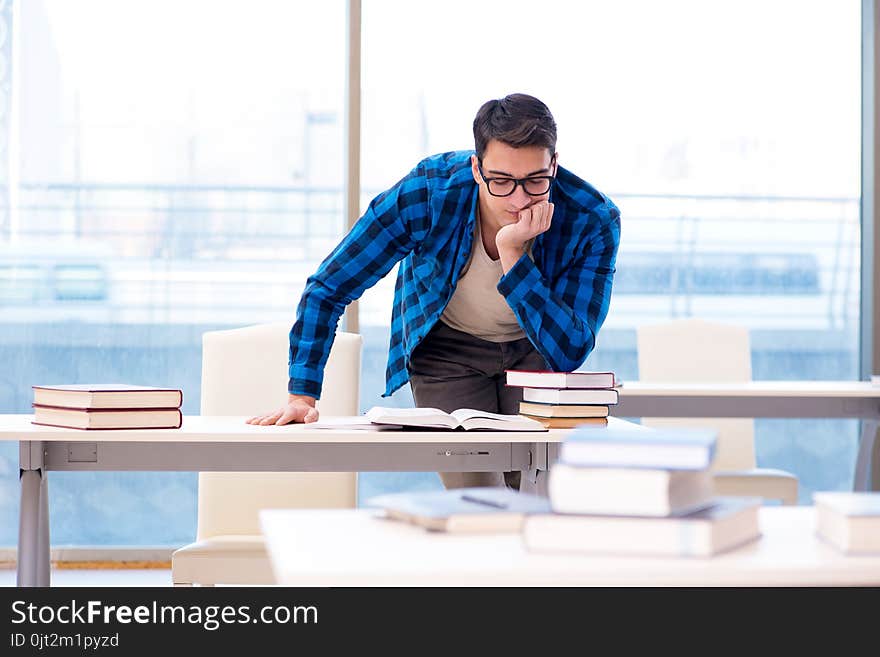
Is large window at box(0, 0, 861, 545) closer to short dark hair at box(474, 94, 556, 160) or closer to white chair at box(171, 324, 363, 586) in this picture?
white chair at box(171, 324, 363, 586)

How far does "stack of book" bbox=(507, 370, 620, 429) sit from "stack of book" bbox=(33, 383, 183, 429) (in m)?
0.73

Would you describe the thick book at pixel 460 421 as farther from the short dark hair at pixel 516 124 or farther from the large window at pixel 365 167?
the large window at pixel 365 167

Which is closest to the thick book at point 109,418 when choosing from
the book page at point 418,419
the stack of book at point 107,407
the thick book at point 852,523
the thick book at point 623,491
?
the stack of book at point 107,407

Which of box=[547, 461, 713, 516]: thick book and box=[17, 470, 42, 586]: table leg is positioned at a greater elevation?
box=[547, 461, 713, 516]: thick book

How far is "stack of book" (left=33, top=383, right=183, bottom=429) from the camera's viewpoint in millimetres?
2148

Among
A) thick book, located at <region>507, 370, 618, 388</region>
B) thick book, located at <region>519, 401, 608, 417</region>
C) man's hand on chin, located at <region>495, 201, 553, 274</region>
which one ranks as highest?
man's hand on chin, located at <region>495, 201, 553, 274</region>

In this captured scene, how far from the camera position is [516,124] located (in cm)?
227

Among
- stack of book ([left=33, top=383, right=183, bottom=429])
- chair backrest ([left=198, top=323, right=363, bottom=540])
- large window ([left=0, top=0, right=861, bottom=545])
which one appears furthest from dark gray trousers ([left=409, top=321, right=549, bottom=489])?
large window ([left=0, top=0, right=861, bottom=545])

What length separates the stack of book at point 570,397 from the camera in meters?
2.27

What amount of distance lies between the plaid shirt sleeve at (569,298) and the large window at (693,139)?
1.84 meters

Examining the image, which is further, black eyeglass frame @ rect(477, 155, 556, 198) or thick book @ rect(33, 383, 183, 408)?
black eyeglass frame @ rect(477, 155, 556, 198)

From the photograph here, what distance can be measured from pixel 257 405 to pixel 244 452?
1.73ft

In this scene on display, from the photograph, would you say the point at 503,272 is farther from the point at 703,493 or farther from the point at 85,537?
the point at 85,537
